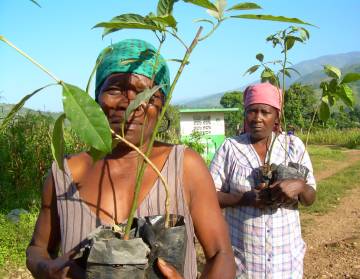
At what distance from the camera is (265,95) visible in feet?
6.94

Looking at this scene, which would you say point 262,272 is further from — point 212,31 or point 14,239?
point 14,239

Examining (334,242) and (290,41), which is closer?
(290,41)

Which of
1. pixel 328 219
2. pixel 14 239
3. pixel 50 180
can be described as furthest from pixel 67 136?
pixel 50 180

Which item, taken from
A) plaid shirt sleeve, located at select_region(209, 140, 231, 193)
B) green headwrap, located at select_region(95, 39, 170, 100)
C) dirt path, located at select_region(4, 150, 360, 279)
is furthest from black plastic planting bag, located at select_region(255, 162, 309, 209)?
dirt path, located at select_region(4, 150, 360, 279)

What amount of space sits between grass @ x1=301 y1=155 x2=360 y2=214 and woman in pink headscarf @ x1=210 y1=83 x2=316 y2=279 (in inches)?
180

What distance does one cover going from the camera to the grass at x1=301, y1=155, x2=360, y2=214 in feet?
21.5

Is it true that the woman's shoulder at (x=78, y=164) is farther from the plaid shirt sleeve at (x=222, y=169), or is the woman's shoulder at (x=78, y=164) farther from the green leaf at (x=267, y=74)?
the green leaf at (x=267, y=74)

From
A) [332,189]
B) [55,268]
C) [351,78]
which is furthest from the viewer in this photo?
[332,189]

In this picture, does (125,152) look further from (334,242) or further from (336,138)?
(336,138)

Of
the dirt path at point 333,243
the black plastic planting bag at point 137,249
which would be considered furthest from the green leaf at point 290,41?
the dirt path at point 333,243

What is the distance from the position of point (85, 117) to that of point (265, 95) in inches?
60.7

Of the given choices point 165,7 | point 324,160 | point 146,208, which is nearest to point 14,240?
point 146,208

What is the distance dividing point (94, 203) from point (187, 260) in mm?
334

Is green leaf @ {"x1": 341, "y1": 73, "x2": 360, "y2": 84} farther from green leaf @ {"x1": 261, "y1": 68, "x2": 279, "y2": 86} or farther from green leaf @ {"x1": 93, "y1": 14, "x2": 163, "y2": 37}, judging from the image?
green leaf @ {"x1": 93, "y1": 14, "x2": 163, "y2": 37}
